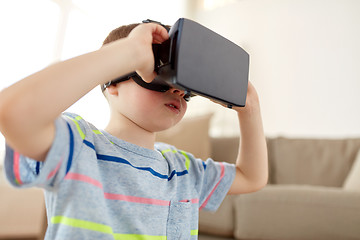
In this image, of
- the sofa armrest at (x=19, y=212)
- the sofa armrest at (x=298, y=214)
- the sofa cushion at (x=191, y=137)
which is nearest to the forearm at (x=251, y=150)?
the sofa armrest at (x=298, y=214)

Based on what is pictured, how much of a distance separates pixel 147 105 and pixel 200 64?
163 millimetres

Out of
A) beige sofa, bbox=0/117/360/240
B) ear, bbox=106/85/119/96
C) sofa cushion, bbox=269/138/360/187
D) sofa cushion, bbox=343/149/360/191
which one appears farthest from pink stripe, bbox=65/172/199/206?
sofa cushion, bbox=269/138/360/187

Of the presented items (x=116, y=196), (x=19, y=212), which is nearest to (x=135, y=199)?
(x=116, y=196)

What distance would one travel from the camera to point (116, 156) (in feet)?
1.91

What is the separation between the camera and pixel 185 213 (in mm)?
672

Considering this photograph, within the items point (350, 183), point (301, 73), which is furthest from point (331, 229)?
point (301, 73)

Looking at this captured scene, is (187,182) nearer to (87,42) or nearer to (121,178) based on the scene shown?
(121,178)

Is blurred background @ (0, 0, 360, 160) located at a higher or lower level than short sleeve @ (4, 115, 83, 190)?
lower

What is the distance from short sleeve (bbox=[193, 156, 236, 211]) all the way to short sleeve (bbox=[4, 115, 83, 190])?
1.22 ft

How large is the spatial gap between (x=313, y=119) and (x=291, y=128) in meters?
0.21

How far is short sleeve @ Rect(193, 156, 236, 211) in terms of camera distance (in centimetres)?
78

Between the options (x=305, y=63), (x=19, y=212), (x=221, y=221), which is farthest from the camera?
(x=305, y=63)

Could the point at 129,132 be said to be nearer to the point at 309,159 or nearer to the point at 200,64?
the point at 200,64

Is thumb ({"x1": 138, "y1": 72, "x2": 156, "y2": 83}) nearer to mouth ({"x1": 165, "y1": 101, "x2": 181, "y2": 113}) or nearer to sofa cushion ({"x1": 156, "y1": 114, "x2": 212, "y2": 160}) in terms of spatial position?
mouth ({"x1": 165, "y1": 101, "x2": 181, "y2": 113})
